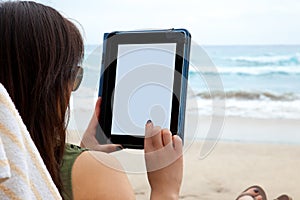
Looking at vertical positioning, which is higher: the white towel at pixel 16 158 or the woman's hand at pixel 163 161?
the white towel at pixel 16 158

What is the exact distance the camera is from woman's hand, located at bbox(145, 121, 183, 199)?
679 mm

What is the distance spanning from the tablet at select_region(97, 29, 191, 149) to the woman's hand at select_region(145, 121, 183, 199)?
0.26 feet

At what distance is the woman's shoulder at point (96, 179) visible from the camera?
67 centimetres

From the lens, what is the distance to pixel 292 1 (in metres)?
2.98

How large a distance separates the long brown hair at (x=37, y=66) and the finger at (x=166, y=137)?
127 mm

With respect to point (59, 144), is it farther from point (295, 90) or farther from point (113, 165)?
point (295, 90)

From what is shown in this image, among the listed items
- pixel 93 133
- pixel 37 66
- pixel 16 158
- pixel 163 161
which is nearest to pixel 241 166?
pixel 93 133

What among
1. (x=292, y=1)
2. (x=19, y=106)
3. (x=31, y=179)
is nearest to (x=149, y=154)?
(x=19, y=106)

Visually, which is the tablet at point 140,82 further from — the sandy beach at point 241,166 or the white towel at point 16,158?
the sandy beach at point 241,166

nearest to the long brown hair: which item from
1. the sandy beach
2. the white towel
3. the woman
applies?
the woman

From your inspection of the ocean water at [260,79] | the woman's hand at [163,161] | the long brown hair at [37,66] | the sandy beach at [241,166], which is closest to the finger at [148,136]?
the woman's hand at [163,161]

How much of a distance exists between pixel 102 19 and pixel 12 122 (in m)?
1.94

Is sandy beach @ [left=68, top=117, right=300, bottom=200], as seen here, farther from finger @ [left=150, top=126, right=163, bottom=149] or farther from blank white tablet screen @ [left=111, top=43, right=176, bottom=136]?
finger @ [left=150, top=126, right=163, bottom=149]

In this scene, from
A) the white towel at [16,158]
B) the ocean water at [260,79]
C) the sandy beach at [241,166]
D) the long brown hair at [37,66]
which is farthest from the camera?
the ocean water at [260,79]
